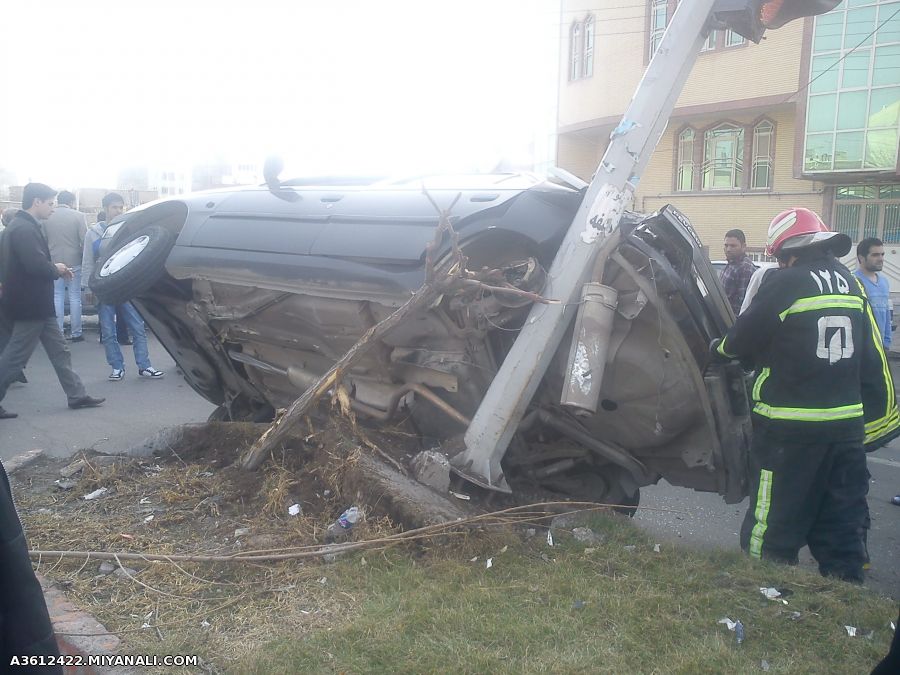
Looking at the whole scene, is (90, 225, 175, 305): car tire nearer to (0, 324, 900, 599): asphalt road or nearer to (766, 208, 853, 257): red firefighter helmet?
(0, 324, 900, 599): asphalt road

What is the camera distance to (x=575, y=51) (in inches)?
939

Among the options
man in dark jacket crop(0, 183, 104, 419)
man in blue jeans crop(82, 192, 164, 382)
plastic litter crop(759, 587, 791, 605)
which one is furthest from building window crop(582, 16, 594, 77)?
→ plastic litter crop(759, 587, 791, 605)

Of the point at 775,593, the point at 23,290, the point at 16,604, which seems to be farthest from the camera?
the point at 23,290

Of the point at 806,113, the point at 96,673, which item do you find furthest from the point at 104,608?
the point at 806,113

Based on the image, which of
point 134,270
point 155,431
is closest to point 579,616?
point 134,270

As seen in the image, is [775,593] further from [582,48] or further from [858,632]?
[582,48]

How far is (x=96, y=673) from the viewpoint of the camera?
8.09 feet

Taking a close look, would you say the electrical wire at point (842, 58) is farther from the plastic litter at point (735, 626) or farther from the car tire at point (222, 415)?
the plastic litter at point (735, 626)

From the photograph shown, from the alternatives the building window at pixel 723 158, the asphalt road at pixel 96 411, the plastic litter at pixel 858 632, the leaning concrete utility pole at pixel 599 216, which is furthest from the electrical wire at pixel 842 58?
the plastic litter at pixel 858 632

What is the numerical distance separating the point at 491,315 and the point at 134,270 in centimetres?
214

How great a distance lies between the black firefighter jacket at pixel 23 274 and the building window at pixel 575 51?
2055 centimetres

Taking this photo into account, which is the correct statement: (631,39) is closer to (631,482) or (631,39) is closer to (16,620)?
(631,482)

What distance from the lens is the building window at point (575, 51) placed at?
77.3 feet

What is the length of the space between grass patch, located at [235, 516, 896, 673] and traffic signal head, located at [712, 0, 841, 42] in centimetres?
242
